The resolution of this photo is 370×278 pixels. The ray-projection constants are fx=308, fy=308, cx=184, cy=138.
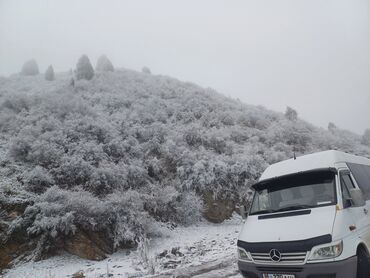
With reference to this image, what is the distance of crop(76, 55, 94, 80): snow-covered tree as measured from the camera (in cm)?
2902

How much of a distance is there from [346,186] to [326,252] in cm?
159

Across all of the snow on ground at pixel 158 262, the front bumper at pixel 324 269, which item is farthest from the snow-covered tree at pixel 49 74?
the front bumper at pixel 324 269

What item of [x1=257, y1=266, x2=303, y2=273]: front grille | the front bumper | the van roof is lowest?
[x1=257, y1=266, x2=303, y2=273]: front grille

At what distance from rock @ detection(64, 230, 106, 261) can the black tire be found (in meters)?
7.84

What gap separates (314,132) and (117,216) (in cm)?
2087

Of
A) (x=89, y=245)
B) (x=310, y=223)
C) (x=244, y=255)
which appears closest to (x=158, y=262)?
(x=89, y=245)

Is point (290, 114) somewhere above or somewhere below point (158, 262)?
above

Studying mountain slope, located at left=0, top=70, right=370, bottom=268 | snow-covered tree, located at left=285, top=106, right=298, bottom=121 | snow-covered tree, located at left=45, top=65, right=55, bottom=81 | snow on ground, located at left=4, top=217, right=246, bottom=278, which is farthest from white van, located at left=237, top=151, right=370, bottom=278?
snow-covered tree, located at left=45, top=65, right=55, bottom=81

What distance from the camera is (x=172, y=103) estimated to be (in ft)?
81.7

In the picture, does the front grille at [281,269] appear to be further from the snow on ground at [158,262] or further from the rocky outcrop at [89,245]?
the rocky outcrop at [89,245]

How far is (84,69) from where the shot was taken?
95.8 ft

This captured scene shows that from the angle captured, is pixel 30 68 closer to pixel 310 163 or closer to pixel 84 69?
pixel 84 69

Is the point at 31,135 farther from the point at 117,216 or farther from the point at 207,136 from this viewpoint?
the point at 207,136

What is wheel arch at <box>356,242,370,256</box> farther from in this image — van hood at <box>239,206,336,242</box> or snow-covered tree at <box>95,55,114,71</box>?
snow-covered tree at <box>95,55,114,71</box>
